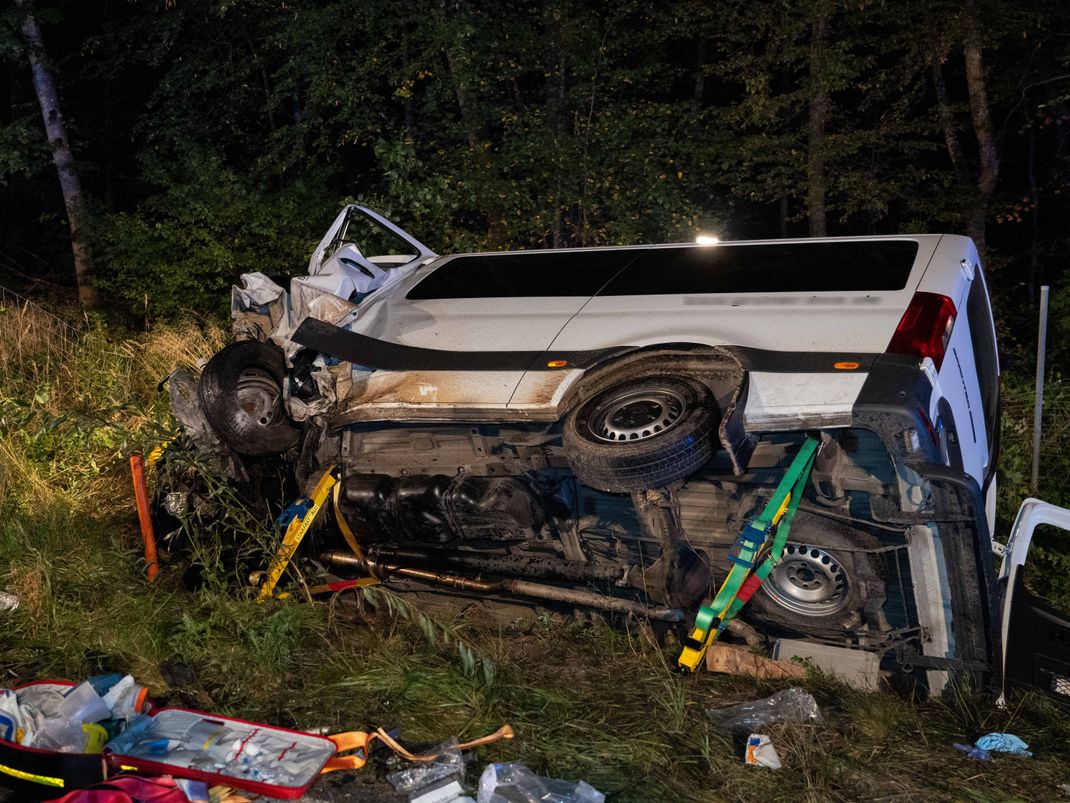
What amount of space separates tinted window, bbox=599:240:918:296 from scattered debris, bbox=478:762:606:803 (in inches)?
88.8

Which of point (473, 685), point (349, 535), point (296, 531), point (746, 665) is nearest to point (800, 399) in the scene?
point (746, 665)

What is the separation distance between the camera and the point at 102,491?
20.4 feet

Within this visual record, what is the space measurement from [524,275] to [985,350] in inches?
91.3

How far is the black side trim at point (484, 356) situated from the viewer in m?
3.87

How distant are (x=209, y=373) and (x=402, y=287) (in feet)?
3.83

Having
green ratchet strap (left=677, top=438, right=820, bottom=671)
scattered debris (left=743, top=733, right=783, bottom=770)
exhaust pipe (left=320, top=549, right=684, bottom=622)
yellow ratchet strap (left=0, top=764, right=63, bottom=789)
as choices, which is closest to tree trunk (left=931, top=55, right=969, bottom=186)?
green ratchet strap (left=677, top=438, right=820, bottom=671)

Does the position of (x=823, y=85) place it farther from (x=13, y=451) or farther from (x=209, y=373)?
(x=13, y=451)

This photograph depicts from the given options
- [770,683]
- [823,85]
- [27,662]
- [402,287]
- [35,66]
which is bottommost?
[770,683]

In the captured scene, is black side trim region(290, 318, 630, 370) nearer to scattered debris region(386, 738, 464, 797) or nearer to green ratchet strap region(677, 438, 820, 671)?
green ratchet strap region(677, 438, 820, 671)

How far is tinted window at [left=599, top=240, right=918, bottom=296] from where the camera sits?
429 cm

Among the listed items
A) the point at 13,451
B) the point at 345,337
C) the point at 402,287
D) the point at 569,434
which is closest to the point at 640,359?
the point at 569,434

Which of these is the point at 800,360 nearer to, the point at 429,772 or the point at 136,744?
the point at 429,772

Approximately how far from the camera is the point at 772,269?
4.55 m

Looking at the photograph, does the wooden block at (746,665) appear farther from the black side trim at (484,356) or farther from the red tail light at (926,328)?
the red tail light at (926,328)
